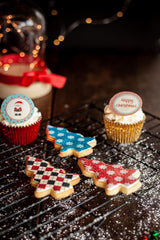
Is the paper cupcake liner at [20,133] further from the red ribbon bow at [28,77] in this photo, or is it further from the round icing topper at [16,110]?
the red ribbon bow at [28,77]

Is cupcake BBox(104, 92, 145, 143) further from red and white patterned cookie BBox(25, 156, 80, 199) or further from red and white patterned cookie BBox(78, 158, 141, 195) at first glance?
red and white patterned cookie BBox(25, 156, 80, 199)

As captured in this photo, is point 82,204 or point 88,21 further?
point 88,21

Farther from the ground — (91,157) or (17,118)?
(17,118)

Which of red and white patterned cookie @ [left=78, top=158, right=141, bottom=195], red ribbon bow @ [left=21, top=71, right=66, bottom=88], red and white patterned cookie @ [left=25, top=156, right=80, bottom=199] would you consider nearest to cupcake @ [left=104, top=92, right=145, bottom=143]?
red and white patterned cookie @ [left=78, top=158, right=141, bottom=195]

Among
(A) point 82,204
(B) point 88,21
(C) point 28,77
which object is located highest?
(B) point 88,21

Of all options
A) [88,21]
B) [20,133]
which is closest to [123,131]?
[20,133]

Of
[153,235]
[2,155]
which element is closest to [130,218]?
[153,235]

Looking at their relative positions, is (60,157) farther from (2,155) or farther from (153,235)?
(153,235)

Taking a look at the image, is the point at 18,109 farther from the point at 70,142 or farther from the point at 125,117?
the point at 125,117
